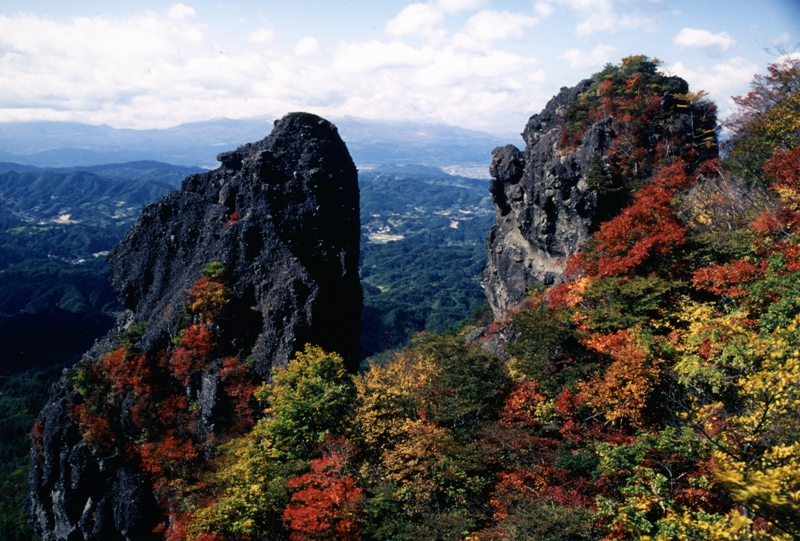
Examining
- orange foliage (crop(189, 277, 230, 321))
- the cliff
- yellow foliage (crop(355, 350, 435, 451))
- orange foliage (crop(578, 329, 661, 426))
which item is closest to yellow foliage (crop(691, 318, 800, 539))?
orange foliage (crop(578, 329, 661, 426))

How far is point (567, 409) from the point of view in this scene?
58.6 feet

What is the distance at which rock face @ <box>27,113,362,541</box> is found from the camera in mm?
26391

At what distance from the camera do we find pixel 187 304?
2788 cm

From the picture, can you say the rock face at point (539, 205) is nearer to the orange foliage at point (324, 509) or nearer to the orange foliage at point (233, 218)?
the orange foliage at point (233, 218)

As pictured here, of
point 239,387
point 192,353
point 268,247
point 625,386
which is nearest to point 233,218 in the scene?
point 268,247

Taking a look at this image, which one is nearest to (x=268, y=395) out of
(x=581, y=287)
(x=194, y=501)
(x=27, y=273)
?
(x=194, y=501)

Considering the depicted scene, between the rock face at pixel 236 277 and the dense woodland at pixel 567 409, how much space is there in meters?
1.29

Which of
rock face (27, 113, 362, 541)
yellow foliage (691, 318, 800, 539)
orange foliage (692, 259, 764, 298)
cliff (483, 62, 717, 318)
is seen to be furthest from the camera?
cliff (483, 62, 717, 318)

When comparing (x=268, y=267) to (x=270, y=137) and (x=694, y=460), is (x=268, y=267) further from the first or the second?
(x=694, y=460)

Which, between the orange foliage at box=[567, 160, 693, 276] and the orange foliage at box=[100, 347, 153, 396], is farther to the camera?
the orange foliage at box=[100, 347, 153, 396]

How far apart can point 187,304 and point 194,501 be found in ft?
36.5

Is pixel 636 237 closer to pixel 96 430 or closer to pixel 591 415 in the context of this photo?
pixel 591 415

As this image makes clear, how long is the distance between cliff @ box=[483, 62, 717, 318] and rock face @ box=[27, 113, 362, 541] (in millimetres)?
14498

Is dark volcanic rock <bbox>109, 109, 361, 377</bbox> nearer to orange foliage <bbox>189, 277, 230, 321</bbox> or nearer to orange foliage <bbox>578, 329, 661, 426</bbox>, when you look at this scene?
orange foliage <bbox>189, 277, 230, 321</bbox>
